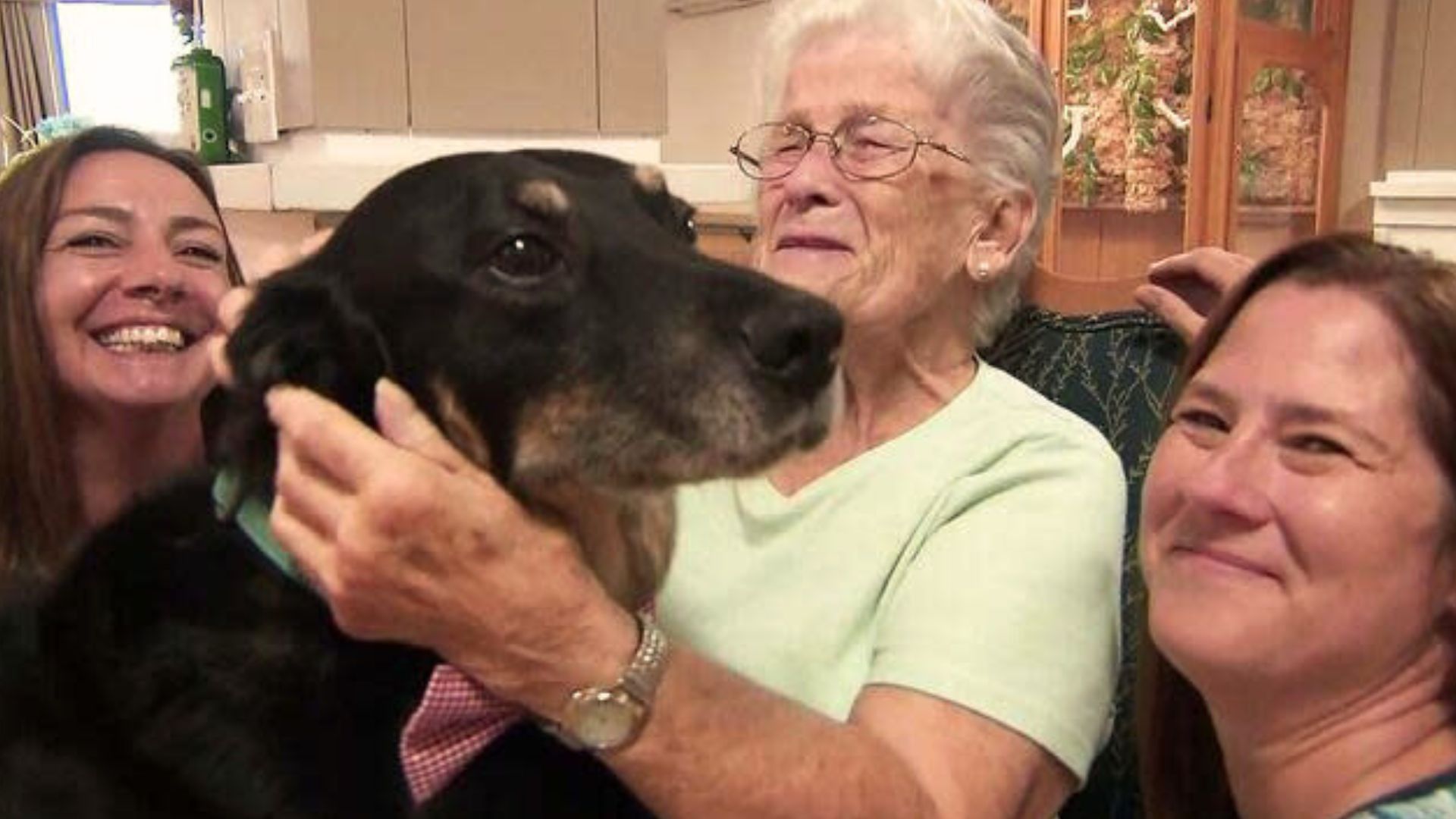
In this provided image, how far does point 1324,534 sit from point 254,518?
2.56 feet

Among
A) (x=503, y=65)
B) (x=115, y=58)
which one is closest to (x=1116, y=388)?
(x=503, y=65)

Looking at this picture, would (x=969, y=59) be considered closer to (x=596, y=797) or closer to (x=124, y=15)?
(x=596, y=797)

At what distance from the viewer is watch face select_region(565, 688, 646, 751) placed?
930mm

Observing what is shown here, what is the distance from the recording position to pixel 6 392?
1696mm

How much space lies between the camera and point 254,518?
1.02m

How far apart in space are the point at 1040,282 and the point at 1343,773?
1014mm

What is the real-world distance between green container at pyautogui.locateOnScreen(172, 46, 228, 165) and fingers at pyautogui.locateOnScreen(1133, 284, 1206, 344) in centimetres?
211

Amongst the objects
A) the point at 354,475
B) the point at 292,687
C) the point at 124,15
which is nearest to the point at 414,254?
the point at 354,475

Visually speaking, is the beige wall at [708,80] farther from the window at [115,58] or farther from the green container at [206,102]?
the window at [115,58]

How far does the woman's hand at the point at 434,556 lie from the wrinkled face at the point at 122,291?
0.87 metres

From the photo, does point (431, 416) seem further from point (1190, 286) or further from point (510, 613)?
point (1190, 286)

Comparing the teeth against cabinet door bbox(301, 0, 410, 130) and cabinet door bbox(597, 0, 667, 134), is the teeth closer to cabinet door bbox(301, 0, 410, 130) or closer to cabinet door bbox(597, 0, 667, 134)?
cabinet door bbox(301, 0, 410, 130)

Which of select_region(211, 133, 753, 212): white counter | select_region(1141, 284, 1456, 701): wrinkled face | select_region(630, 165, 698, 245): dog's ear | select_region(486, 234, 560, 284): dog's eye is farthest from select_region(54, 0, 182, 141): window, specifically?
select_region(1141, 284, 1456, 701): wrinkled face

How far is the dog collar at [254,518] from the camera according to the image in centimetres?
100
